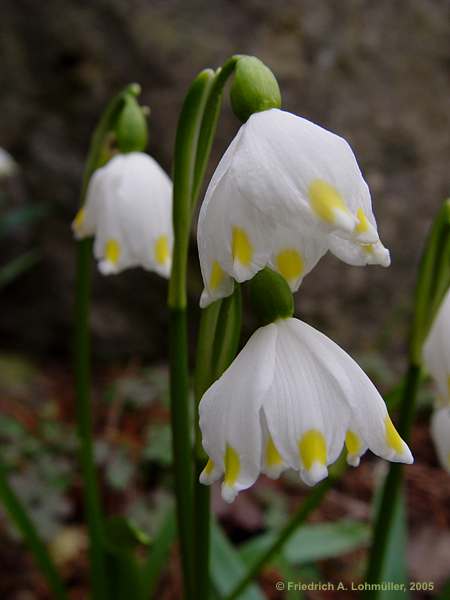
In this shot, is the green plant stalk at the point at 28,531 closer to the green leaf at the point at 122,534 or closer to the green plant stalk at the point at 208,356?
the green leaf at the point at 122,534

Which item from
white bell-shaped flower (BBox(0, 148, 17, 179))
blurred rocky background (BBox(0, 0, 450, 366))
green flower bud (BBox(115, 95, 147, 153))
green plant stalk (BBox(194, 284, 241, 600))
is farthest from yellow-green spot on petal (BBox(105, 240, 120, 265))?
white bell-shaped flower (BBox(0, 148, 17, 179))

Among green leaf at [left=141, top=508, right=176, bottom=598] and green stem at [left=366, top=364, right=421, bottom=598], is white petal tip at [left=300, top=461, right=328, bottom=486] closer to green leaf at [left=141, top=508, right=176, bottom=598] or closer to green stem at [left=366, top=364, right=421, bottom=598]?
green stem at [left=366, top=364, right=421, bottom=598]

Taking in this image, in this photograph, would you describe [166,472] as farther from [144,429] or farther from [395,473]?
[395,473]

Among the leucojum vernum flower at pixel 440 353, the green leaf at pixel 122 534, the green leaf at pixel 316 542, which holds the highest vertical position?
the leucojum vernum flower at pixel 440 353

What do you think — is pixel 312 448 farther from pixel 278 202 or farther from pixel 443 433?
pixel 443 433

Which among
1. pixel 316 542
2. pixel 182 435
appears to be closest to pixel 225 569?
pixel 316 542

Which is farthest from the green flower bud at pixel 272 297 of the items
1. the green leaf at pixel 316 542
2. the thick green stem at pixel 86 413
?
the green leaf at pixel 316 542
